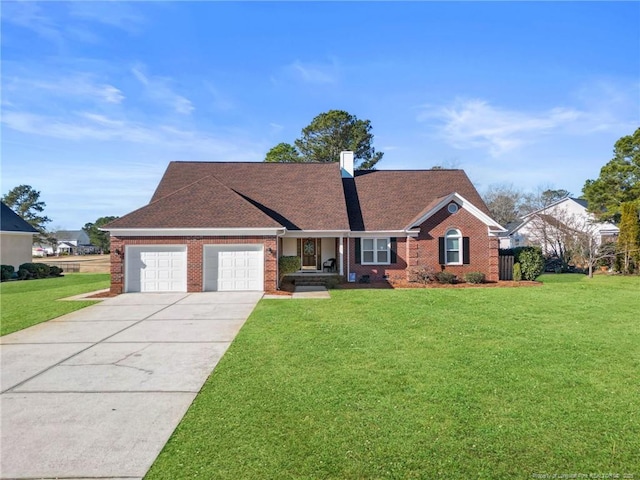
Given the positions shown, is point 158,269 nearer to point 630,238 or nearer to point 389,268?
point 389,268

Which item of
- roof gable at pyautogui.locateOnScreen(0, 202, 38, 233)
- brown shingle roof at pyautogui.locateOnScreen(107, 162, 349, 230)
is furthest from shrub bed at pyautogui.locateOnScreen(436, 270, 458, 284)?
roof gable at pyautogui.locateOnScreen(0, 202, 38, 233)

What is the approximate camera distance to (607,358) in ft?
22.6

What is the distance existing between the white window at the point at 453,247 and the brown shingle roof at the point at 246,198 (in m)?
A: 5.42

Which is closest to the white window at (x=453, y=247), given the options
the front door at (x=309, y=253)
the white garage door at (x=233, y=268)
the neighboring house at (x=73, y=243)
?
the front door at (x=309, y=253)

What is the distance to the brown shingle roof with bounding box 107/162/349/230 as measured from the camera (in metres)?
16.5

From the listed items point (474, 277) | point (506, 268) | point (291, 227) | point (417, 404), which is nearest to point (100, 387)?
point (417, 404)

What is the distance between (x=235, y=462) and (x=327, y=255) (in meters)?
18.9

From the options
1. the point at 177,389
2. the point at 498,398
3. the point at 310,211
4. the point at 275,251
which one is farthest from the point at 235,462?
the point at 310,211

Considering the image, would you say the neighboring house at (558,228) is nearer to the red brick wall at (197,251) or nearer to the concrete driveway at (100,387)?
the red brick wall at (197,251)

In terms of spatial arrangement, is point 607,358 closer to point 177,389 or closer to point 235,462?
point 235,462

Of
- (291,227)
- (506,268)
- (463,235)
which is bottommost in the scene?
(506,268)

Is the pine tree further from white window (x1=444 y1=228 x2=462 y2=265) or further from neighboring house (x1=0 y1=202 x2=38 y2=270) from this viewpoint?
neighboring house (x1=0 y1=202 x2=38 y2=270)

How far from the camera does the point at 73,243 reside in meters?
93.5

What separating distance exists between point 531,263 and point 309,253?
474 inches
